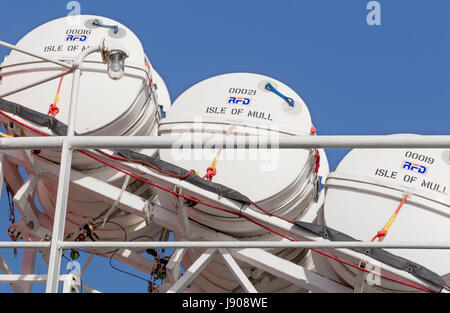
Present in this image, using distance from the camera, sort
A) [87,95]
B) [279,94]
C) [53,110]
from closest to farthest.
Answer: [53,110] → [87,95] → [279,94]

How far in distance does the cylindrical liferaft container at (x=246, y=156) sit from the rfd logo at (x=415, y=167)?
3.37 ft

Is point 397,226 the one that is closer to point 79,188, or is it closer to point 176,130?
point 176,130

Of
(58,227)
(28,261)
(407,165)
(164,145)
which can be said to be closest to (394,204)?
(407,165)

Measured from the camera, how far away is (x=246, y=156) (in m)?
7.20

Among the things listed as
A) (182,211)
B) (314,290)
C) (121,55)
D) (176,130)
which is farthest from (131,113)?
(314,290)

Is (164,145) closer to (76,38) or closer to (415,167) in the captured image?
(415,167)

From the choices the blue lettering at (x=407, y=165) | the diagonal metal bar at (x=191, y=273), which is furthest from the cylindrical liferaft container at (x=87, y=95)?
the blue lettering at (x=407, y=165)

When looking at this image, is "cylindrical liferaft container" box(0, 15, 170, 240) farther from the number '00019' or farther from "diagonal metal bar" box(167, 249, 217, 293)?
the number '00019'

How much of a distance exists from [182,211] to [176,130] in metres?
0.95

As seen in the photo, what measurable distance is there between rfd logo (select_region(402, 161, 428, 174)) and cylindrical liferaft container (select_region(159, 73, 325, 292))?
103 centimetres

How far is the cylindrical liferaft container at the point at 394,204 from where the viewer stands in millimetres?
6676

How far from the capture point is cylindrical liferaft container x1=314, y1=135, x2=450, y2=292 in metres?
6.68

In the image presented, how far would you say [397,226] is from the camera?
674 centimetres

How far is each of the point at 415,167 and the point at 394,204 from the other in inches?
19.6
